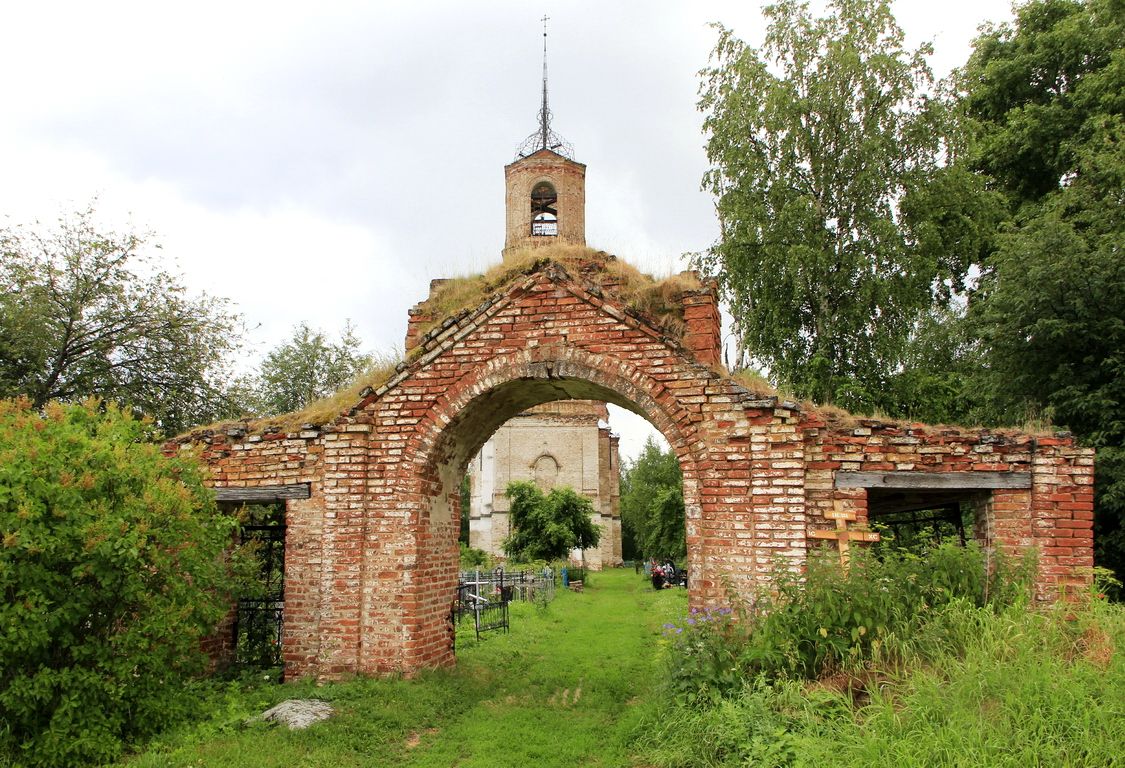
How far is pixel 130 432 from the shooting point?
7168 millimetres

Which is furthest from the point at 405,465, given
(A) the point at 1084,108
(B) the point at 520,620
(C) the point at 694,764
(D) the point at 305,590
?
(A) the point at 1084,108

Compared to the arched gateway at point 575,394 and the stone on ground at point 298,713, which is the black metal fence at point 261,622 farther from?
the stone on ground at point 298,713

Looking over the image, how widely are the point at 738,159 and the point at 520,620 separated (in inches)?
455

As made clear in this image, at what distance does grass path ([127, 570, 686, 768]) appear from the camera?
6320 millimetres

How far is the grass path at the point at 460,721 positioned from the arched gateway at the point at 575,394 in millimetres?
612

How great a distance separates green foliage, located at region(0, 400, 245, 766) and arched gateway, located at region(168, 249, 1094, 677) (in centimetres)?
180

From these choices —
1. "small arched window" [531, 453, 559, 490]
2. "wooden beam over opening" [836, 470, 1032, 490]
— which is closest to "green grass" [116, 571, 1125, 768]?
"wooden beam over opening" [836, 470, 1032, 490]

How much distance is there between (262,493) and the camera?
9.04 m

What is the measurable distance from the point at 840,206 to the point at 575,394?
32.8 feet

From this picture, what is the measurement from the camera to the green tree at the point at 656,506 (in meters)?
31.0

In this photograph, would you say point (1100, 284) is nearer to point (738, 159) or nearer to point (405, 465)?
point (738, 159)

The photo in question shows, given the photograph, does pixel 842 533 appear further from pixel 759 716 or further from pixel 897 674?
pixel 759 716

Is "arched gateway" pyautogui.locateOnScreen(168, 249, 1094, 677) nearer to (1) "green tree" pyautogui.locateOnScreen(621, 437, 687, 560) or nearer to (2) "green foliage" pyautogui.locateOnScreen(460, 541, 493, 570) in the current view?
(1) "green tree" pyautogui.locateOnScreen(621, 437, 687, 560)

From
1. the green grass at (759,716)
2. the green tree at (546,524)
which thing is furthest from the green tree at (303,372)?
the green grass at (759,716)
